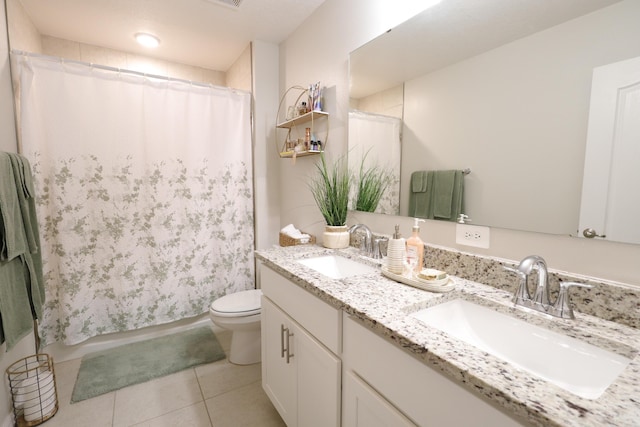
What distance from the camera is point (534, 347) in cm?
77

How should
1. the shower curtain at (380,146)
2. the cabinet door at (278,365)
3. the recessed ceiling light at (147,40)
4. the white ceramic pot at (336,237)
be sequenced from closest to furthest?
the cabinet door at (278,365) < the shower curtain at (380,146) < the white ceramic pot at (336,237) < the recessed ceiling light at (147,40)

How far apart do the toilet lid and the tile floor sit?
409 mm

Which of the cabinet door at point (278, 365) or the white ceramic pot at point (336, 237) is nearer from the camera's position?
the cabinet door at point (278, 365)

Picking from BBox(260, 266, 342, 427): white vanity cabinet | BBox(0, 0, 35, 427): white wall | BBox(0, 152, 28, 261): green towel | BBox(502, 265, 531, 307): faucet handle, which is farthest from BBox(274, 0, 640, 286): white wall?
BBox(0, 0, 35, 427): white wall

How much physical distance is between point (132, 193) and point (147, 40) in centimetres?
127

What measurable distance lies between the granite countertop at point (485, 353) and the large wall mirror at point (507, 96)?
29cm

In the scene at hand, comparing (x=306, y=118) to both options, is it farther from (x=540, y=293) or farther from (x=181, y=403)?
(x=181, y=403)

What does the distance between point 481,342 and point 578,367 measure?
222 millimetres

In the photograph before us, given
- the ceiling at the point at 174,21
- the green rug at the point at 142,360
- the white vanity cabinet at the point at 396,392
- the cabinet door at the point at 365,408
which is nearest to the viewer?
the white vanity cabinet at the point at 396,392

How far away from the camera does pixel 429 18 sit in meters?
1.24

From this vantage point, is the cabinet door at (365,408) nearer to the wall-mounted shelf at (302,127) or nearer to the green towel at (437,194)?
the green towel at (437,194)

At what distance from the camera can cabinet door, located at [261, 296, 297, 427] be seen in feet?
4.14

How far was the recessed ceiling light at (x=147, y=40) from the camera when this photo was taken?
2.28 meters

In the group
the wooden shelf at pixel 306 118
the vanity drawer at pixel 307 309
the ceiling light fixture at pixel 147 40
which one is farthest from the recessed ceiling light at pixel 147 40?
the vanity drawer at pixel 307 309
